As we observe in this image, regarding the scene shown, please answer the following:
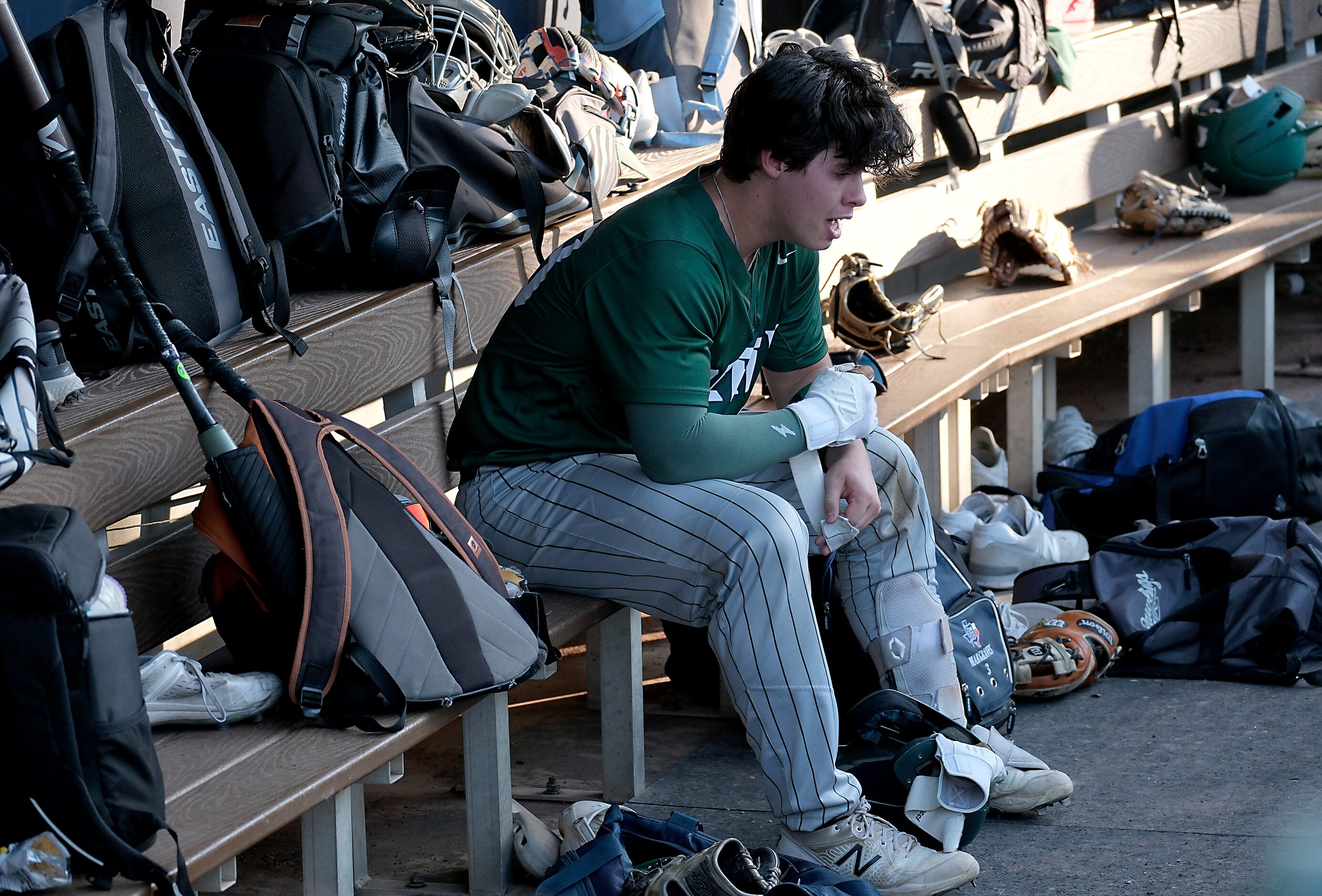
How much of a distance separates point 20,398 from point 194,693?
1.33 ft

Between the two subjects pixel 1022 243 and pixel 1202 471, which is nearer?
pixel 1202 471

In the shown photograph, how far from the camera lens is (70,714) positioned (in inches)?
57.2

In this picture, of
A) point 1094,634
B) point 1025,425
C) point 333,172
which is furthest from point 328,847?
point 1025,425

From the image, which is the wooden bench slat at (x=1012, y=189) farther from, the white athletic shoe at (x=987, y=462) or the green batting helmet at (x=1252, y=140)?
the white athletic shoe at (x=987, y=462)

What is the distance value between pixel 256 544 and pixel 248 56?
1067mm

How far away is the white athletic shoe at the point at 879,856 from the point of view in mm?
2068

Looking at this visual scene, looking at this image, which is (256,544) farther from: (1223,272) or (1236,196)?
(1236,196)

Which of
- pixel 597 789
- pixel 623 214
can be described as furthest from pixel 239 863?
pixel 623 214

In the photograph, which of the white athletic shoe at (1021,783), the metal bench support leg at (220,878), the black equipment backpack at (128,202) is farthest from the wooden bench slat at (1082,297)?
the metal bench support leg at (220,878)

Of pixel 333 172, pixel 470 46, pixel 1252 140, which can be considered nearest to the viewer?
pixel 333 172

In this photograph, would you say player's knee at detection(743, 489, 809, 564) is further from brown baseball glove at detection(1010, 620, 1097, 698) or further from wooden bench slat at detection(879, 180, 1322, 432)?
wooden bench slat at detection(879, 180, 1322, 432)

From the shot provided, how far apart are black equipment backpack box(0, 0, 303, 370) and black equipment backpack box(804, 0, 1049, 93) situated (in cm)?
240

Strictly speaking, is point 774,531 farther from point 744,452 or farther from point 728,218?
point 728,218

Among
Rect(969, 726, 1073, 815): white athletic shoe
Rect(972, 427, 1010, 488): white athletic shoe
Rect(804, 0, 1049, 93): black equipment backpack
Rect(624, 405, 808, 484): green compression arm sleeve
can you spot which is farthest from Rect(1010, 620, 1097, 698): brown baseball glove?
Rect(804, 0, 1049, 93): black equipment backpack
